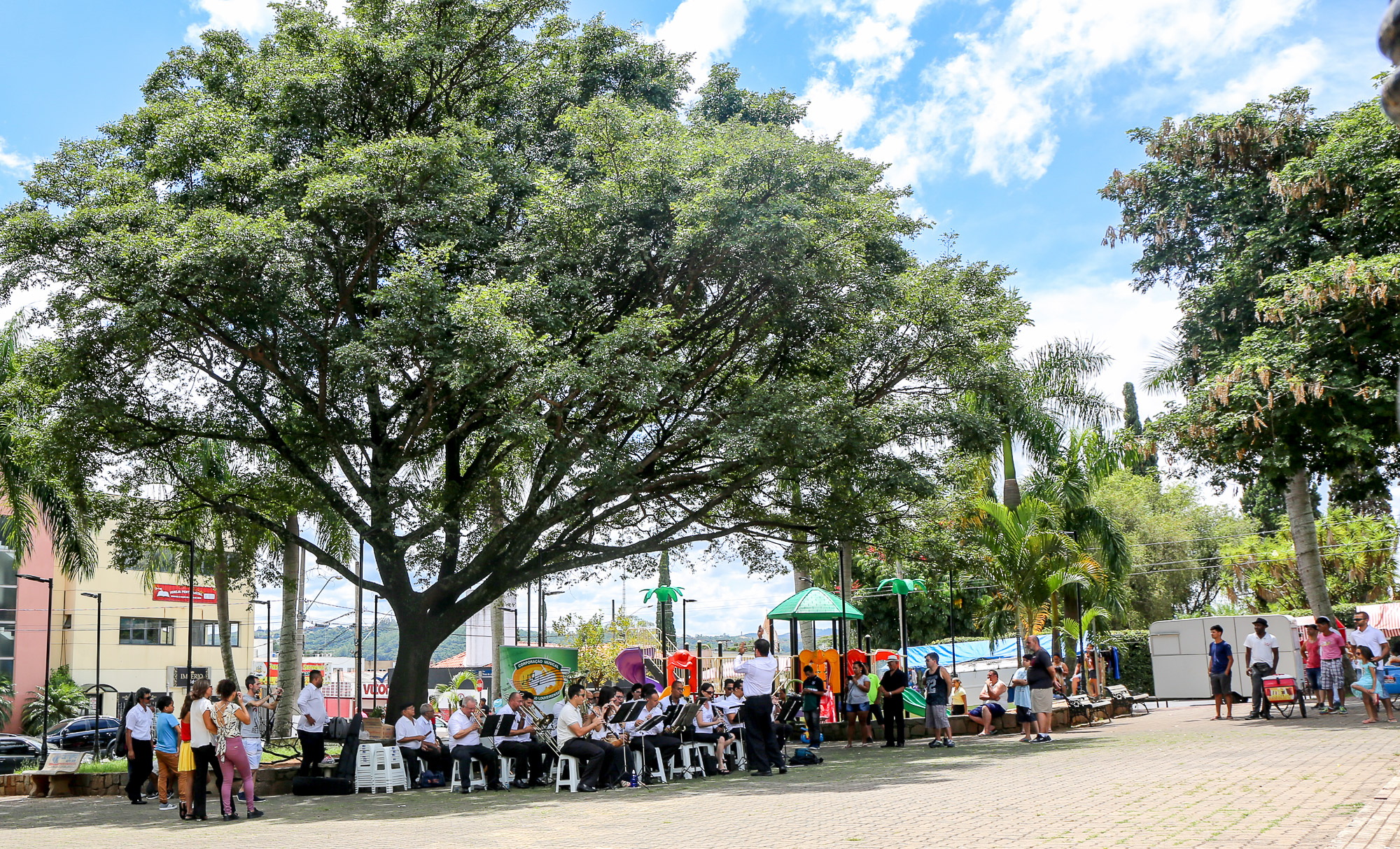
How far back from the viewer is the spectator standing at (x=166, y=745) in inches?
597

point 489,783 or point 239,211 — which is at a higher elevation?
point 239,211

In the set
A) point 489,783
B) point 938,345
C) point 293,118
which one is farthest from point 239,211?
point 938,345

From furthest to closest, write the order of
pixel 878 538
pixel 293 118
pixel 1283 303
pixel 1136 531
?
pixel 1136 531
pixel 878 538
pixel 1283 303
pixel 293 118

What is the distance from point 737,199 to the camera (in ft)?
53.8

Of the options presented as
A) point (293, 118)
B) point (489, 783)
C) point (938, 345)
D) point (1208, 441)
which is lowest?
point (489, 783)

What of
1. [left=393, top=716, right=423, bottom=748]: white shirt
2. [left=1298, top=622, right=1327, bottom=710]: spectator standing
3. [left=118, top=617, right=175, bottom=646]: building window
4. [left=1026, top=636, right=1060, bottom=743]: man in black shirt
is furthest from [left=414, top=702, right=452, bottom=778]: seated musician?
[left=118, top=617, right=175, bottom=646]: building window

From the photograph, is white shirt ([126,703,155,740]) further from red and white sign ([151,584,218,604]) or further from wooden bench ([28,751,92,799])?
red and white sign ([151,584,218,604])

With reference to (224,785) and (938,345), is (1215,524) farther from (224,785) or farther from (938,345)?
(224,785)

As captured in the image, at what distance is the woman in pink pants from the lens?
13.1 meters

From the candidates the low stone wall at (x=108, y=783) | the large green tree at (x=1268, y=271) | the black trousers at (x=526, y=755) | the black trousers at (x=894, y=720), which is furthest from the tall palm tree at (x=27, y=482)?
the large green tree at (x=1268, y=271)

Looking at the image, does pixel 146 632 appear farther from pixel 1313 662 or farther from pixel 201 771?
pixel 1313 662

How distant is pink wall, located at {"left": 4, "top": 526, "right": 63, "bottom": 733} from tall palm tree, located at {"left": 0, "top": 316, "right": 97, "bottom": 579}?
58.6 feet

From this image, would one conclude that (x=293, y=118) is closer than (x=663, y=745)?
No

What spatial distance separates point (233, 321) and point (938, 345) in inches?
455
